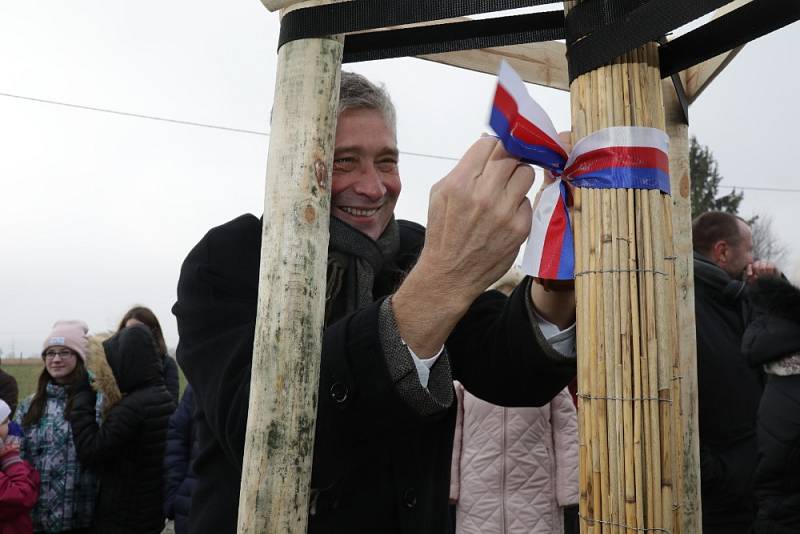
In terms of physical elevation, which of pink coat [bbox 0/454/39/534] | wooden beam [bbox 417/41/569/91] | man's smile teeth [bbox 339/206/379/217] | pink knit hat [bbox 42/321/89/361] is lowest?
pink coat [bbox 0/454/39/534]

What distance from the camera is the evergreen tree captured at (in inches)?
1016

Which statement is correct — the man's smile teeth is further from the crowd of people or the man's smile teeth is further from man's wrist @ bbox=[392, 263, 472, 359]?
man's wrist @ bbox=[392, 263, 472, 359]

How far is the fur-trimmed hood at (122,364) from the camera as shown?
14.6ft

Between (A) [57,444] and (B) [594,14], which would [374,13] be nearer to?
(B) [594,14]

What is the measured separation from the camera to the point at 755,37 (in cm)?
114

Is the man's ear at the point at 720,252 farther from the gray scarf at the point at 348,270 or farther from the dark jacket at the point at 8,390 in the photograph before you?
the dark jacket at the point at 8,390

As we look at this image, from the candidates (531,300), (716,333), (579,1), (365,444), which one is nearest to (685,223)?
(531,300)

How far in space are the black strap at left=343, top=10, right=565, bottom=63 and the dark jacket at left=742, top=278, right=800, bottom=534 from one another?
2142 mm

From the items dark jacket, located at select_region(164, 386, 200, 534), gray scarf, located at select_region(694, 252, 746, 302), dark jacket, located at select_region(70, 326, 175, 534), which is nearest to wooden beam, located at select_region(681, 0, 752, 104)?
gray scarf, located at select_region(694, 252, 746, 302)

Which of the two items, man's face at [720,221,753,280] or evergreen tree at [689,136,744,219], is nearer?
man's face at [720,221,753,280]

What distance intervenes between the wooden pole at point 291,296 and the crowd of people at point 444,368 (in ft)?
0.37

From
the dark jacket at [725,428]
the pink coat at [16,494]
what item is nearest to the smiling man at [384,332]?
the dark jacket at [725,428]

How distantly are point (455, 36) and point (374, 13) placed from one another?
199mm

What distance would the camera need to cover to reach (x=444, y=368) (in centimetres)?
136
